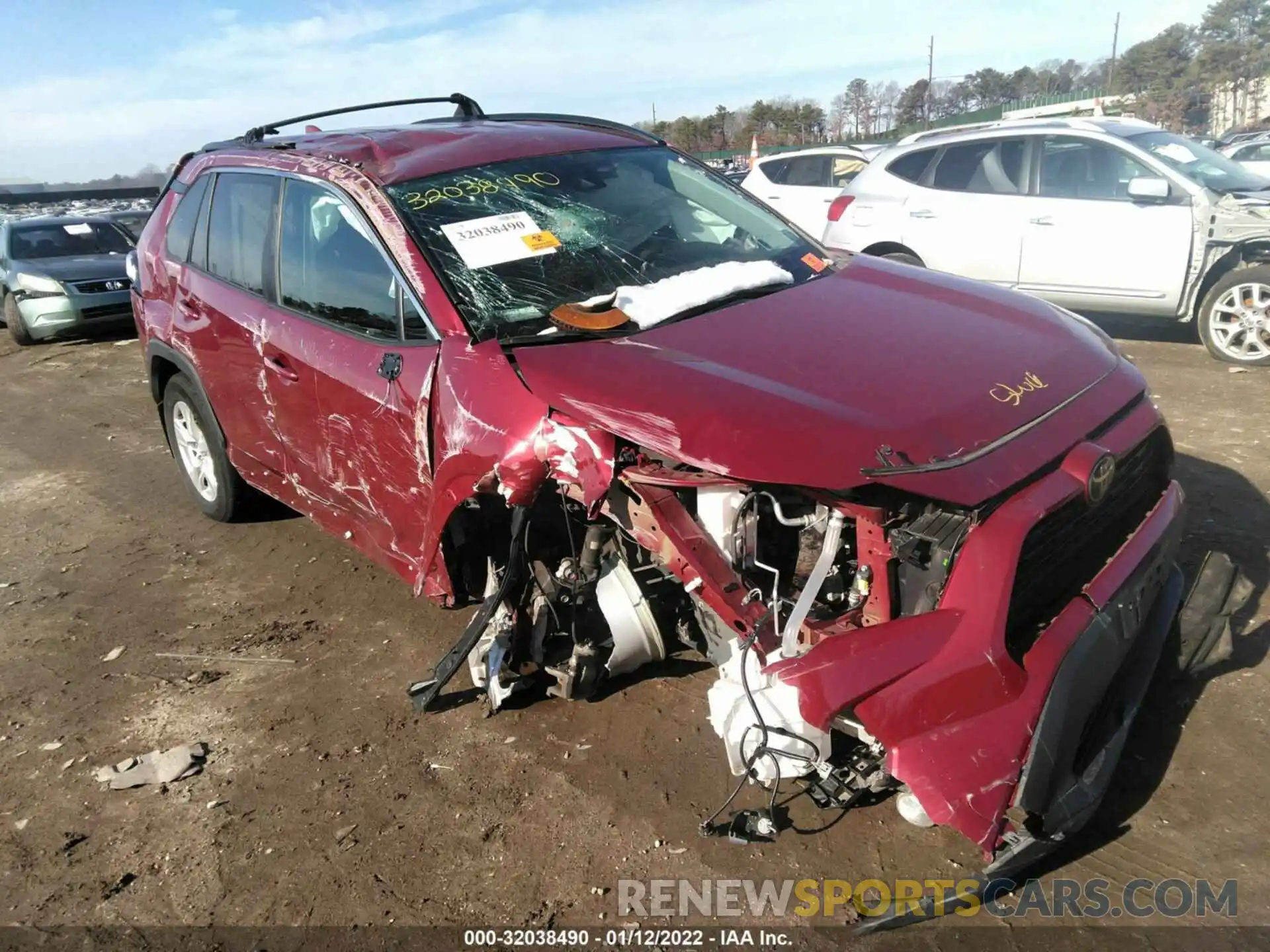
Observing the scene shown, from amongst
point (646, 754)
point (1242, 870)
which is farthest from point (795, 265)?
point (1242, 870)

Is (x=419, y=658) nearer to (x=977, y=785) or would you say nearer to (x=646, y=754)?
(x=646, y=754)

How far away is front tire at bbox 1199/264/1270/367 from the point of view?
256 inches

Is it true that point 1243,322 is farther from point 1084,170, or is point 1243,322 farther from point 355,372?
point 355,372

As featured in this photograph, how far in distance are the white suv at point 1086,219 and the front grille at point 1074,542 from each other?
4691 millimetres

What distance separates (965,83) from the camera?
5594 cm

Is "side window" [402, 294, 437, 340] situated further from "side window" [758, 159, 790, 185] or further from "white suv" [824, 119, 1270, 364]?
→ "side window" [758, 159, 790, 185]

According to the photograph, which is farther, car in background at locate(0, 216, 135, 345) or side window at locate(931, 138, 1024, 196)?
car in background at locate(0, 216, 135, 345)

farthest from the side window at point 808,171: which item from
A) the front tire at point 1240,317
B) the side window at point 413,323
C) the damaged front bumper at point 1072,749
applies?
the damaged front bumper at point 1072,749

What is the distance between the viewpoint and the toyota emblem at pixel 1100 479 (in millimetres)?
2414

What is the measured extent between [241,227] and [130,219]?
11.1m

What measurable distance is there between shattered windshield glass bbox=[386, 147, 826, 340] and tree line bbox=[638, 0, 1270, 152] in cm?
4087

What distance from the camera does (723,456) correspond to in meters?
2.30

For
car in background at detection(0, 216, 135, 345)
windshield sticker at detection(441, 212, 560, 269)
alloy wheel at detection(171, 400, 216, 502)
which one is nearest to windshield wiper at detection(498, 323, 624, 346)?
windshield sticker at detection(441, 212, 560, 269)

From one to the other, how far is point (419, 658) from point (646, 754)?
3.76 ft
